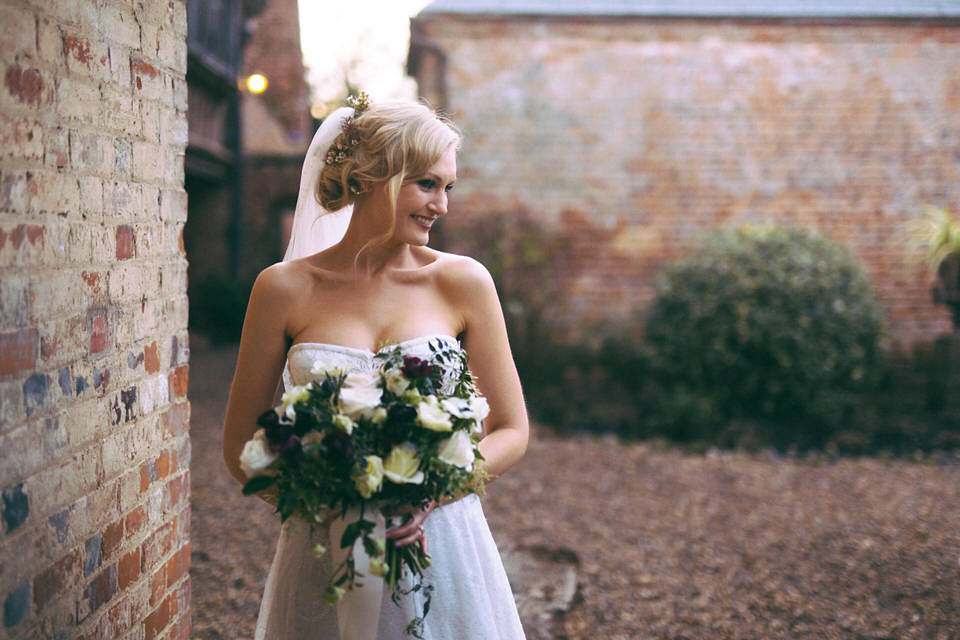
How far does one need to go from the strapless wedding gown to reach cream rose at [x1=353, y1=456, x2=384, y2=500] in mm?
358

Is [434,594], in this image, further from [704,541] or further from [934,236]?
[934,236]

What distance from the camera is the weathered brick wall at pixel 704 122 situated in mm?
8305

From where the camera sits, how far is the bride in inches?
78.2

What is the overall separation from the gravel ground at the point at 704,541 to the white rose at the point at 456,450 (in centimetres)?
216

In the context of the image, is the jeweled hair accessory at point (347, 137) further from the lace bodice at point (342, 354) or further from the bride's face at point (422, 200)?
the lace bodice at point (342, 354)

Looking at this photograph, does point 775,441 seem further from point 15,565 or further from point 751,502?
point 15,565

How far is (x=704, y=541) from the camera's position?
191 inches

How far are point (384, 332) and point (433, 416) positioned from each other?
47 cm

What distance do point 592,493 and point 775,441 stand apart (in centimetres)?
228

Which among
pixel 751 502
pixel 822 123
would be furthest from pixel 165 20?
pixel 822 123

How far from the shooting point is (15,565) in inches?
62.6

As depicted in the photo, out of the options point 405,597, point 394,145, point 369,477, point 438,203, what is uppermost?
point 394,145

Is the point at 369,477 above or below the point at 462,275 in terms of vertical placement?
below

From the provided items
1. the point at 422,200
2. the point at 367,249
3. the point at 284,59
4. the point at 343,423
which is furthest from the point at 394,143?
the point at 284,59
